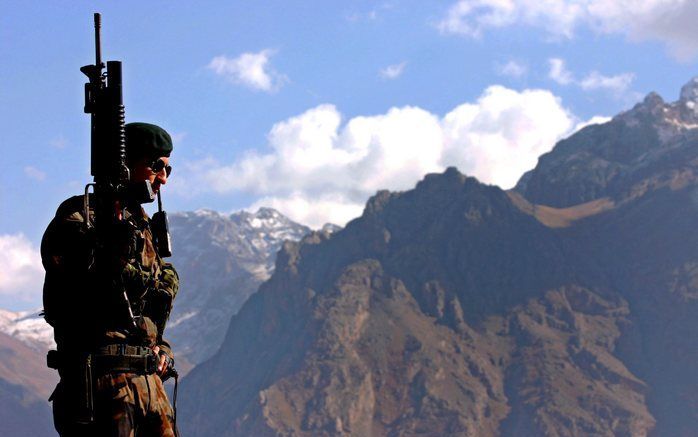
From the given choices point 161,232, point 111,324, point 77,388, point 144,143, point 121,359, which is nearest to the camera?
point 77,388

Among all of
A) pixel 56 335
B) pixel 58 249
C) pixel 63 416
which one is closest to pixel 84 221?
pixel 58 249

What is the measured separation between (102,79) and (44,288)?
200cm

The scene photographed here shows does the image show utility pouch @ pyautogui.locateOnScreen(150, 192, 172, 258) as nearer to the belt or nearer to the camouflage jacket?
the camouflage jacket

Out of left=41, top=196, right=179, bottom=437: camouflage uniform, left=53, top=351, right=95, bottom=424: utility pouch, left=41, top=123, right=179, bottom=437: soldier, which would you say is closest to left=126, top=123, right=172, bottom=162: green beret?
left=41, top=123, right=179, bottom=437: soldier

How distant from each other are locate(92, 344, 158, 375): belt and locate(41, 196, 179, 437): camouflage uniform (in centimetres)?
1

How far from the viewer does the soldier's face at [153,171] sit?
38.7ft

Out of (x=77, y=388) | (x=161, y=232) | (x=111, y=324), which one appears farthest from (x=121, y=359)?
(x=161, y=232)

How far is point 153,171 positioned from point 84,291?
1486mm

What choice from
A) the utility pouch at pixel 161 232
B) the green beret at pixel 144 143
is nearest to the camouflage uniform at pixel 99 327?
the utility pouch at pixel 161 232

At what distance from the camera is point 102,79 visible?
1127 centimetres

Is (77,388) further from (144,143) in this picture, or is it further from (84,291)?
(144,143)

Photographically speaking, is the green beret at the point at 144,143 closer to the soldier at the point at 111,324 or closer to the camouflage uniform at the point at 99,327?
the soldier at the point at 111,324

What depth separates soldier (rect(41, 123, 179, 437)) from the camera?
432 inches

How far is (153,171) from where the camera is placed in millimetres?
11875
